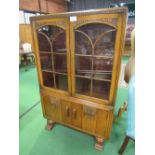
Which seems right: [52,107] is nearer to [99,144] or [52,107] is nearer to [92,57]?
[99,144]

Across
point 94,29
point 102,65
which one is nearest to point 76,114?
point 102,65

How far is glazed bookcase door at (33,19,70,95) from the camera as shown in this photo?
136 cm

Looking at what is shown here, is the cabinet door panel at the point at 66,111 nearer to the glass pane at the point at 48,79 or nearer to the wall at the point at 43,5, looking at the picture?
the glass pane at the point at 48,79

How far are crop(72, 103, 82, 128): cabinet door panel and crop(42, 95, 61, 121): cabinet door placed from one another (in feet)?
0.65

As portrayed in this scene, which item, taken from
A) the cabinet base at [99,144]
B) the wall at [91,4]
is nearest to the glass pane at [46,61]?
the cabinet base at [99,144]

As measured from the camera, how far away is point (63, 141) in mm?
1694

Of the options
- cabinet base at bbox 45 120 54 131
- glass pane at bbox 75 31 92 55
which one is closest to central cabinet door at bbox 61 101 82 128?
cabinet base at bbox 45 120 54 131

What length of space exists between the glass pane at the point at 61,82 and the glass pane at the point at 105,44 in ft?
1.60

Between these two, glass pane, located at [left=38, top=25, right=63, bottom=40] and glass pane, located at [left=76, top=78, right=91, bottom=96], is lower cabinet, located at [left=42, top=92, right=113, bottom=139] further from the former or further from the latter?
glass pane, located at [left=38, top=25, right=63, bottom=40]

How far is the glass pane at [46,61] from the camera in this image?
5.10ft
